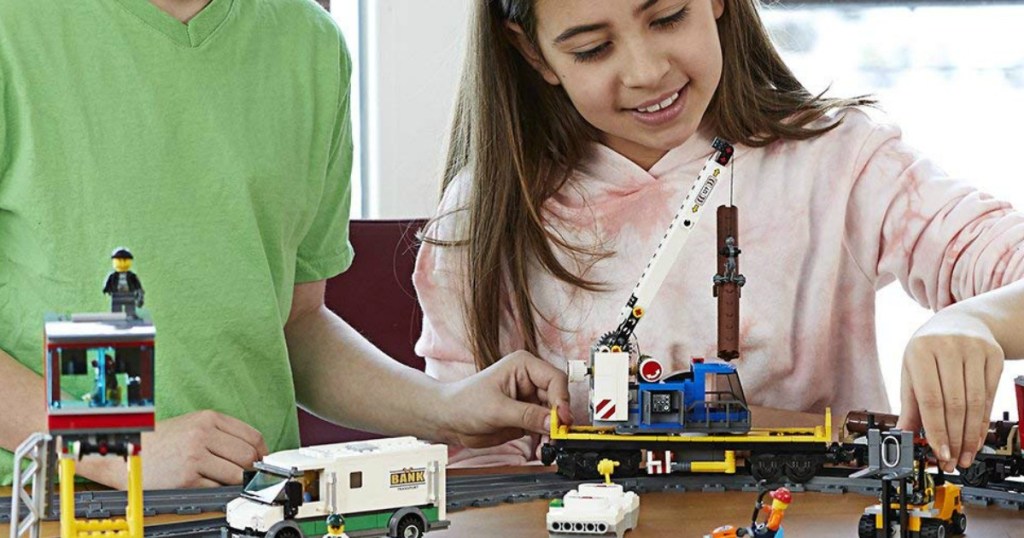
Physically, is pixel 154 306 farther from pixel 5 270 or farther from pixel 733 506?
pixel 733 506

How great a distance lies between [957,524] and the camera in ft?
4.00

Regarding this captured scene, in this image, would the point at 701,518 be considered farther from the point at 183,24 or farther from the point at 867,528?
the point at 183,24

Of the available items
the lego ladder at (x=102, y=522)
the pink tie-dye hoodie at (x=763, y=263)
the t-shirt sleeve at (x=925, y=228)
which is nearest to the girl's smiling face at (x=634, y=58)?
the pink tie-dye hoodie at (x=763, y=263)

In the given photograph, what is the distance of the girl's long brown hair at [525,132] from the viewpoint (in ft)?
6.15

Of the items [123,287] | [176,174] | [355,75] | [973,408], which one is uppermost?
[355,75]

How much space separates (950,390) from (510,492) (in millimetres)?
437

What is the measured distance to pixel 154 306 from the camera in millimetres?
1576

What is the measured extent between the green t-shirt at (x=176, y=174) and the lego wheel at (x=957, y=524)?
812mm

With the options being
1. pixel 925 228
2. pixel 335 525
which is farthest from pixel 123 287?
pixel 925 228

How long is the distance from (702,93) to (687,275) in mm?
272

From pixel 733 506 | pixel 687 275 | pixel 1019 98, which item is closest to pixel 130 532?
pixel 733 506

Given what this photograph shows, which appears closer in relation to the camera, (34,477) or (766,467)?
(34,477)

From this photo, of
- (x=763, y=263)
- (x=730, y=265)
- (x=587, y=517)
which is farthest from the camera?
(x=763, y=263)

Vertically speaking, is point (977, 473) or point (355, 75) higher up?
point (355, 75)
